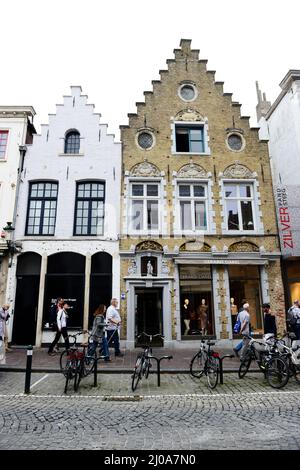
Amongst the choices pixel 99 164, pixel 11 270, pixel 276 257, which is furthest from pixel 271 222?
pixel 11 270

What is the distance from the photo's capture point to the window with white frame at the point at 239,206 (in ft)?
47.9

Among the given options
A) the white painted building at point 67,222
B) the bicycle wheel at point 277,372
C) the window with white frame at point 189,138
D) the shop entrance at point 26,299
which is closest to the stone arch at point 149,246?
the white painted building at point 67,222

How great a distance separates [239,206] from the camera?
14.9 metres

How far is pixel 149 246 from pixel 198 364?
637 cm

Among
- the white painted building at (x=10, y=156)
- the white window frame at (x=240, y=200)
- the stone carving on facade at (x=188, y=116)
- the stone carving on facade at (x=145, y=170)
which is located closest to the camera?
the white painted building at (x=10, y=156)

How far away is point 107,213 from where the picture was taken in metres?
14.4

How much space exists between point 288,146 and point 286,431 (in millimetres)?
16615

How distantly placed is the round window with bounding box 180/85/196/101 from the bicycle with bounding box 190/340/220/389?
506 inches

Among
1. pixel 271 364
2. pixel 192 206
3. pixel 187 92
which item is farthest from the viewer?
pixel 187 92

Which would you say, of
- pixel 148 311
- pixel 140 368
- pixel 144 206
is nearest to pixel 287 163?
pixel 144 206

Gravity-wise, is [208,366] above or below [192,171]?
below

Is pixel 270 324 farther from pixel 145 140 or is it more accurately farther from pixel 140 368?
pixel 145 140

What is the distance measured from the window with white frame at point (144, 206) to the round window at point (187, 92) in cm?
510

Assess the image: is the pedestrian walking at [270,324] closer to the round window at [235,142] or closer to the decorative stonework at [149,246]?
the decorative stonework at [149,246]
